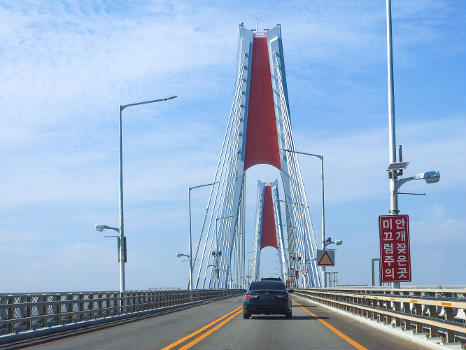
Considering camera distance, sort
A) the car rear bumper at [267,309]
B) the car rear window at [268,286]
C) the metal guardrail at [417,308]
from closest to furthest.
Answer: the metal guardrail at [417,308] < the car rear bumper at [267,309] < the car rear window at [268,286]

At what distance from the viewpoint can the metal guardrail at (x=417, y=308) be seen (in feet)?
46.0

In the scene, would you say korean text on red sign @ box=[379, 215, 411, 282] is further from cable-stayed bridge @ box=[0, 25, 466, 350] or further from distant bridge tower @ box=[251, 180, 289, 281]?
distant bridge tower @ box=[251, 180, 289, 281]

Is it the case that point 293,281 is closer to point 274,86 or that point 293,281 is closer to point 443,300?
point 274,86

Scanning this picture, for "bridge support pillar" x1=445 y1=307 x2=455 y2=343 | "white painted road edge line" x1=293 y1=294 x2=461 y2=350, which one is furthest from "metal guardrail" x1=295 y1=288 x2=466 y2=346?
A: "white painted road edge line" x1=293 y1=294 x2=461 y2=350

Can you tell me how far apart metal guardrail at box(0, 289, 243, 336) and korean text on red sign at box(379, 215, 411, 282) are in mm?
9481

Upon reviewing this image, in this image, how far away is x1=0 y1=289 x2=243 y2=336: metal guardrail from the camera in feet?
62.5

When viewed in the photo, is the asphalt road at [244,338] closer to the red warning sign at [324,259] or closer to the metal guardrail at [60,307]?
the metal guardrail at [60,307]

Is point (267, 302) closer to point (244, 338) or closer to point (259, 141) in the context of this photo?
point (244, 338)

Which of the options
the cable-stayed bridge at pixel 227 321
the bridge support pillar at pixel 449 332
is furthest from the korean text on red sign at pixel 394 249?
the bridge support pillar at pixel 449 332

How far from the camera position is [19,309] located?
19828 mm

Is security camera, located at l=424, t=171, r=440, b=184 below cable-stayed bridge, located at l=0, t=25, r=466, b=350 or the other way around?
the other way around

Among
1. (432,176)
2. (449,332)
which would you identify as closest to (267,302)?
(432,176)

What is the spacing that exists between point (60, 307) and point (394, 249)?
10063 millimetres

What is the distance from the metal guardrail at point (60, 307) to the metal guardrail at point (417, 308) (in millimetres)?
9033
